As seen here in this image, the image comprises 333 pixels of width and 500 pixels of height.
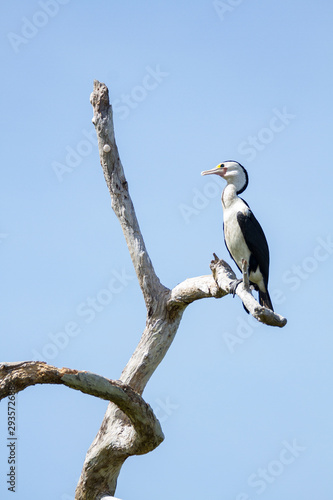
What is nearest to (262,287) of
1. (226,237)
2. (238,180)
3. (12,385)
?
(226,237)

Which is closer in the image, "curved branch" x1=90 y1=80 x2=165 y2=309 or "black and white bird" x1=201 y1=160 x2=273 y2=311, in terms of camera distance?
"curved branch" x1=90 y1=80 x2=165 y2=309

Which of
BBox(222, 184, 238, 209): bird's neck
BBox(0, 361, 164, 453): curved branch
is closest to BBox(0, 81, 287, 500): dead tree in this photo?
BBox(0, 361, 164, 453): curved branch

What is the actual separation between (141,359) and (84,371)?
1.05 metres

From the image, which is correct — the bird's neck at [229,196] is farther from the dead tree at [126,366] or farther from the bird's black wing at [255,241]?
the dead tree at [126,366]

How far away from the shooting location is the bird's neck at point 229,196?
6.64 m

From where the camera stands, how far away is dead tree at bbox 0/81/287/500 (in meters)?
4.62

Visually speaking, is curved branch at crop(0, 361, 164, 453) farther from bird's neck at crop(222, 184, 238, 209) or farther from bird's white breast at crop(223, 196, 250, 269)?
bird's neck at crop(222, 184, 238, 209)

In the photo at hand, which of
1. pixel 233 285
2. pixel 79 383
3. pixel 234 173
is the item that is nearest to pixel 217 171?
pixel 234 173

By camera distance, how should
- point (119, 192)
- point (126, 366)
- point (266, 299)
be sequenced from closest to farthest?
point (126, 366) < point (119, 192) < point (266, 299)

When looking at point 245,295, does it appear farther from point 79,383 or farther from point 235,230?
point 235,230

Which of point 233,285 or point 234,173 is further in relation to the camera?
point 234,173

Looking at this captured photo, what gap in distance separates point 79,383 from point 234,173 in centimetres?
290

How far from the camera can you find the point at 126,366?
18.3 ft

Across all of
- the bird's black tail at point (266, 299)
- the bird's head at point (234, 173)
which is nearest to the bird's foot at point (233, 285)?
the bird's black tail at point (266, 299)
